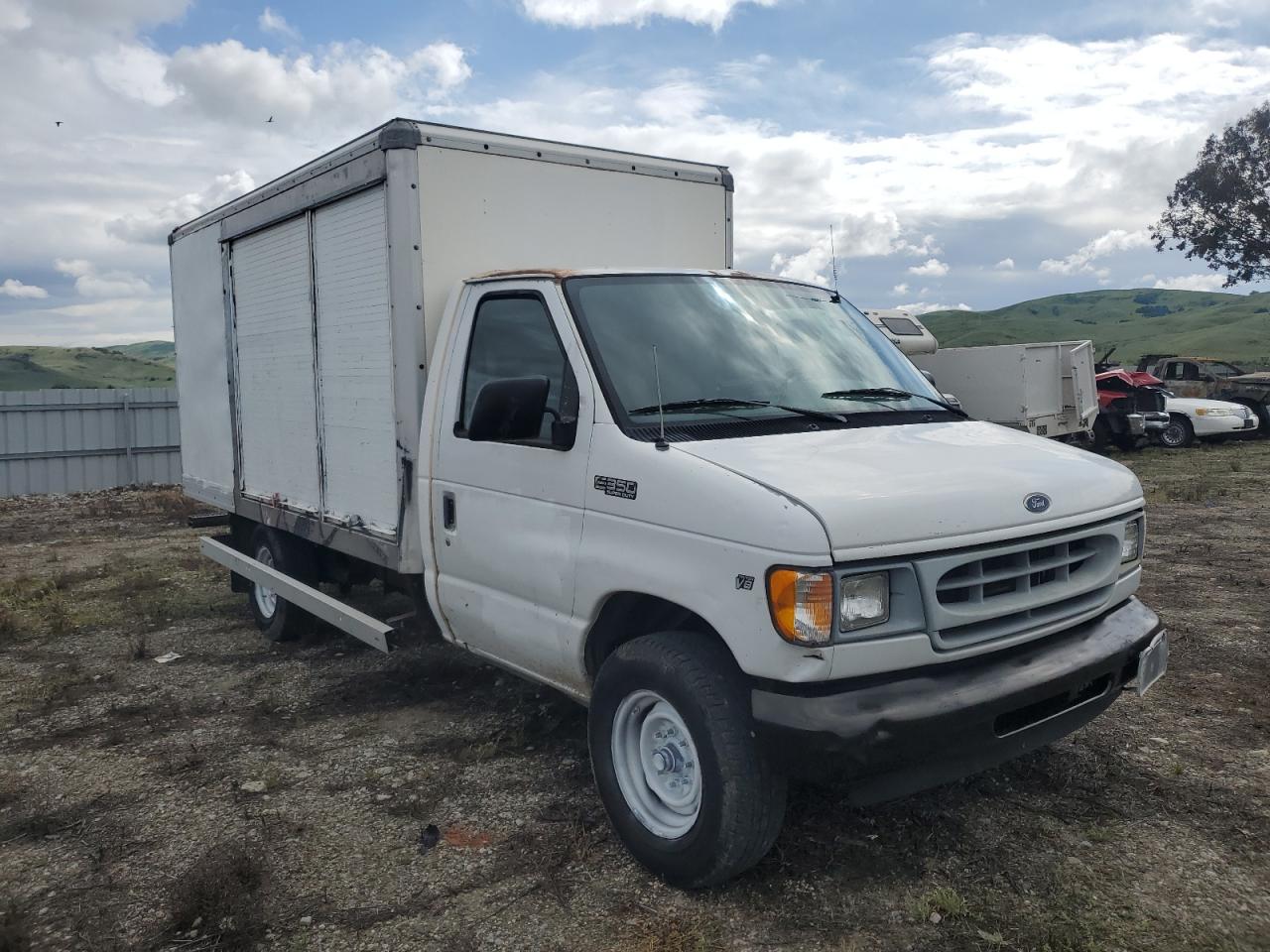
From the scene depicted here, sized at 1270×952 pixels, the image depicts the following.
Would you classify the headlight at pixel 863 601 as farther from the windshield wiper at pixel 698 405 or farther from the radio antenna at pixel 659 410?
the windshield wiper at pixel 698 405

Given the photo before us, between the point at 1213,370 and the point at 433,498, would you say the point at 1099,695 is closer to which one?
the point at 433,498

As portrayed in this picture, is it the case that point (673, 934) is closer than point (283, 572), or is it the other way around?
point (673, 934)

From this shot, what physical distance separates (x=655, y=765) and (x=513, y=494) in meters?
1.28

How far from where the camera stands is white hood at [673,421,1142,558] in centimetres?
309

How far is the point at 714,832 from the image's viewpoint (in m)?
3.26

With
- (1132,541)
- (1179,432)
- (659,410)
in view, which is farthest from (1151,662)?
(1179,432)

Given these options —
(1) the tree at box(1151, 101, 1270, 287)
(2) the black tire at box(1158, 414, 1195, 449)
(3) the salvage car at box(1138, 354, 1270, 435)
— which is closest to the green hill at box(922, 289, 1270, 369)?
(1) the tree at box(1151, 101, 1270, 287)

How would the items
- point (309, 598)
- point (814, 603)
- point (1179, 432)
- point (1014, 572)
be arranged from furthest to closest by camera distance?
point (1179, 432) < point (309, 598) < point (1014, 572) < point (814, 603)

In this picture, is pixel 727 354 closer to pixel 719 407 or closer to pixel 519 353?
pixel 719 407

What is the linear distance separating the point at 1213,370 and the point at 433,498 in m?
24.7

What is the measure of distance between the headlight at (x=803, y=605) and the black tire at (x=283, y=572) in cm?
456

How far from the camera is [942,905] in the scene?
335 cm

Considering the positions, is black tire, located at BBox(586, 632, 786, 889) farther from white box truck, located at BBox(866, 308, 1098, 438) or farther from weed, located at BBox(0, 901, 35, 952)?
white box truck, located at BBox(866, 308, 1098, 438)

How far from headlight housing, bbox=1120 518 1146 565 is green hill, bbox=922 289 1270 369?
159ft
